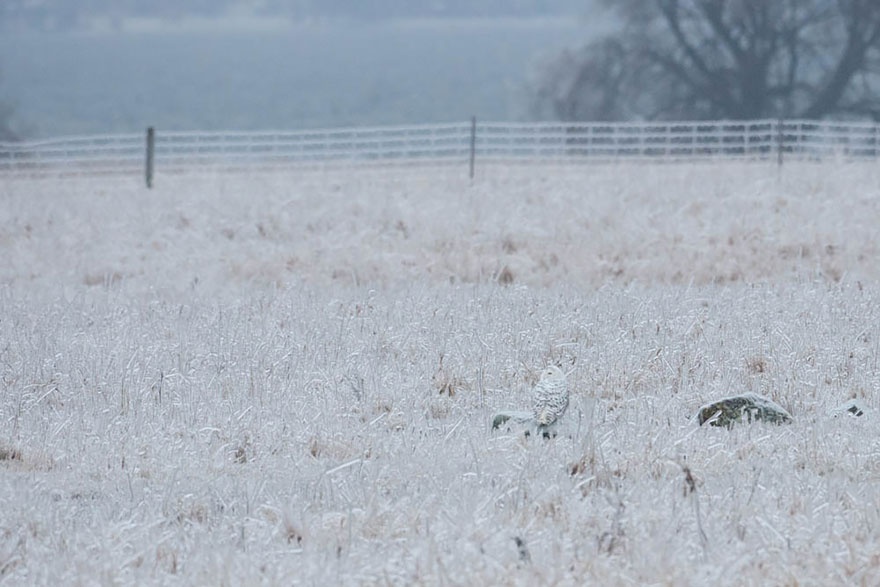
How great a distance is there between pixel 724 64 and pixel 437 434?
26.3 meters

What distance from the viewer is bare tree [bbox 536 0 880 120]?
2892 centimetres

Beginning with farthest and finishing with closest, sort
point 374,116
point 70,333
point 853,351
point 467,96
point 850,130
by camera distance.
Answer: point 467,96
point 374,116
point 850,130
point 70,333
point 853,351

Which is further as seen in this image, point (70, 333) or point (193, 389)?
point (70, 333)

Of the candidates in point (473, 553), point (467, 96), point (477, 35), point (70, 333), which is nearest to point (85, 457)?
point (473, 553)

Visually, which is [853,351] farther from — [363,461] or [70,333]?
[70,333]

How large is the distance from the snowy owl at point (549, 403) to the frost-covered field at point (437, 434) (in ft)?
0.30

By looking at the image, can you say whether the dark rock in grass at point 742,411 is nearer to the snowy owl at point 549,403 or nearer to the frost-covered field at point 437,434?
the frost-covered field at point 437,434

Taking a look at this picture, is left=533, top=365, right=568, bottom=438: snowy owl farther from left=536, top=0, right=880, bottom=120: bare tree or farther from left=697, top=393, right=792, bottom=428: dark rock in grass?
left=536, top=0, right=880, bottom=120: bare tree

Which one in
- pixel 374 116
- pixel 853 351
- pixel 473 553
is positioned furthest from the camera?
pixel 374 116

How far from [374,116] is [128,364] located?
50075 mm

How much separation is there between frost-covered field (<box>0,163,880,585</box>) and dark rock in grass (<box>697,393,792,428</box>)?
4.5 inches

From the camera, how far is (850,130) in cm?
2720

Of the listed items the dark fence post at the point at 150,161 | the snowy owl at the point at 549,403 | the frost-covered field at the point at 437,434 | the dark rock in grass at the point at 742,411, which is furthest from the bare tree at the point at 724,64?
the snowy owl at the point at 549,403

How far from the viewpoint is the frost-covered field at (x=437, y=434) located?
3.73 m
